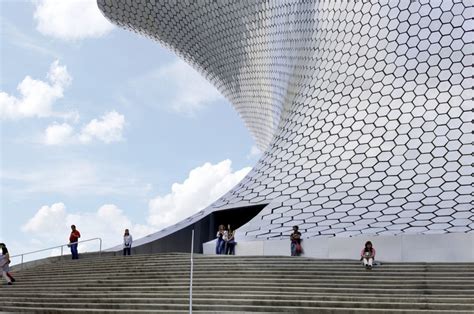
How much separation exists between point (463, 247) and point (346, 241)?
2100 mm

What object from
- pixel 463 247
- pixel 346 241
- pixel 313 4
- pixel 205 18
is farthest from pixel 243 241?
pixel 205 18

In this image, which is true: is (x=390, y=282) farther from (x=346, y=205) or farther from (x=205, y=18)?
(x=205, y=18)

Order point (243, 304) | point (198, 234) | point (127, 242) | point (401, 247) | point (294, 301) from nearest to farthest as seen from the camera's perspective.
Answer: point (294, 301)
point (243, 304)
point (401, 247)
point (127, 242)
point (198, 234)

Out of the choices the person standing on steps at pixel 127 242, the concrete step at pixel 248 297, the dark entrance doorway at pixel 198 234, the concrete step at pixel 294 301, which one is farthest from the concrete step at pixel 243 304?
→ the dark entrance doorway at pixel 198 234

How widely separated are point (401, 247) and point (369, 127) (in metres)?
4.28

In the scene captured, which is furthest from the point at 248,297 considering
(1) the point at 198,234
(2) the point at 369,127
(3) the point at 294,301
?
(1) the point at 198,234

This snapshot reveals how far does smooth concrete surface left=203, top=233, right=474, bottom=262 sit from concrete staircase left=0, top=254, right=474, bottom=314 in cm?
187

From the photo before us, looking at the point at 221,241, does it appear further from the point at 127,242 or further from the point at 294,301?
the point at 294,301

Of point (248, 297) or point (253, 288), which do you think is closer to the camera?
point (248, 297)

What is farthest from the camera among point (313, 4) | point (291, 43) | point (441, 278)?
point (291, 43)

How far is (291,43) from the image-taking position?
62.8ft

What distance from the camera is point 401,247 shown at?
450 inches

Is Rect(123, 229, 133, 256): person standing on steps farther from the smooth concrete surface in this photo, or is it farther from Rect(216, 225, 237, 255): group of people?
the smooth concrete surface

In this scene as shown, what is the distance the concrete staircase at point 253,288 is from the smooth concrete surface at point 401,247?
1868mm
